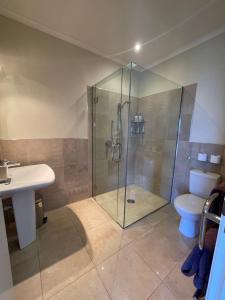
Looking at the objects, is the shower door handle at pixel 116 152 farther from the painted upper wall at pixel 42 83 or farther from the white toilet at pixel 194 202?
the white toilet at pixel 194 202

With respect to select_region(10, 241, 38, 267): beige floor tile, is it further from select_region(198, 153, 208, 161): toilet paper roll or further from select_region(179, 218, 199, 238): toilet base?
select_region(198, 153, 208, 161): toilet paper roll

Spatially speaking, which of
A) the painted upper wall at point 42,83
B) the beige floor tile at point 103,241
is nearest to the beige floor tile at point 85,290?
the beige floor tile at point 103,241

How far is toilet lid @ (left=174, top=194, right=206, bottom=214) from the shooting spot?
156cm

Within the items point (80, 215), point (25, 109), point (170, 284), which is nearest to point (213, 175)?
point (170, 284)

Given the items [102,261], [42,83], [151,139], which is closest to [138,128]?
[151,139]

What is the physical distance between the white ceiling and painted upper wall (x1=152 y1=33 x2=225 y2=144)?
0.44 ft

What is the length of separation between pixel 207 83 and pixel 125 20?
129 cm

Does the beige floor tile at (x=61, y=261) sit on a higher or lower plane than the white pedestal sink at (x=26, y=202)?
lower

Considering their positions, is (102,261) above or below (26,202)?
below

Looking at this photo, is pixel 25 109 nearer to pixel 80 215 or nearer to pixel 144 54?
pixel 80 215

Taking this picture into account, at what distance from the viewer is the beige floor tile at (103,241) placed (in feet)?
4.60

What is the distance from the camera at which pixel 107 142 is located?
2439 mm

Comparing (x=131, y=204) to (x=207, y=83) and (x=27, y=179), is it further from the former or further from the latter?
(x=207, y=83)

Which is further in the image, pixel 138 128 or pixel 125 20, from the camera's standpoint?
pixel 138 128
